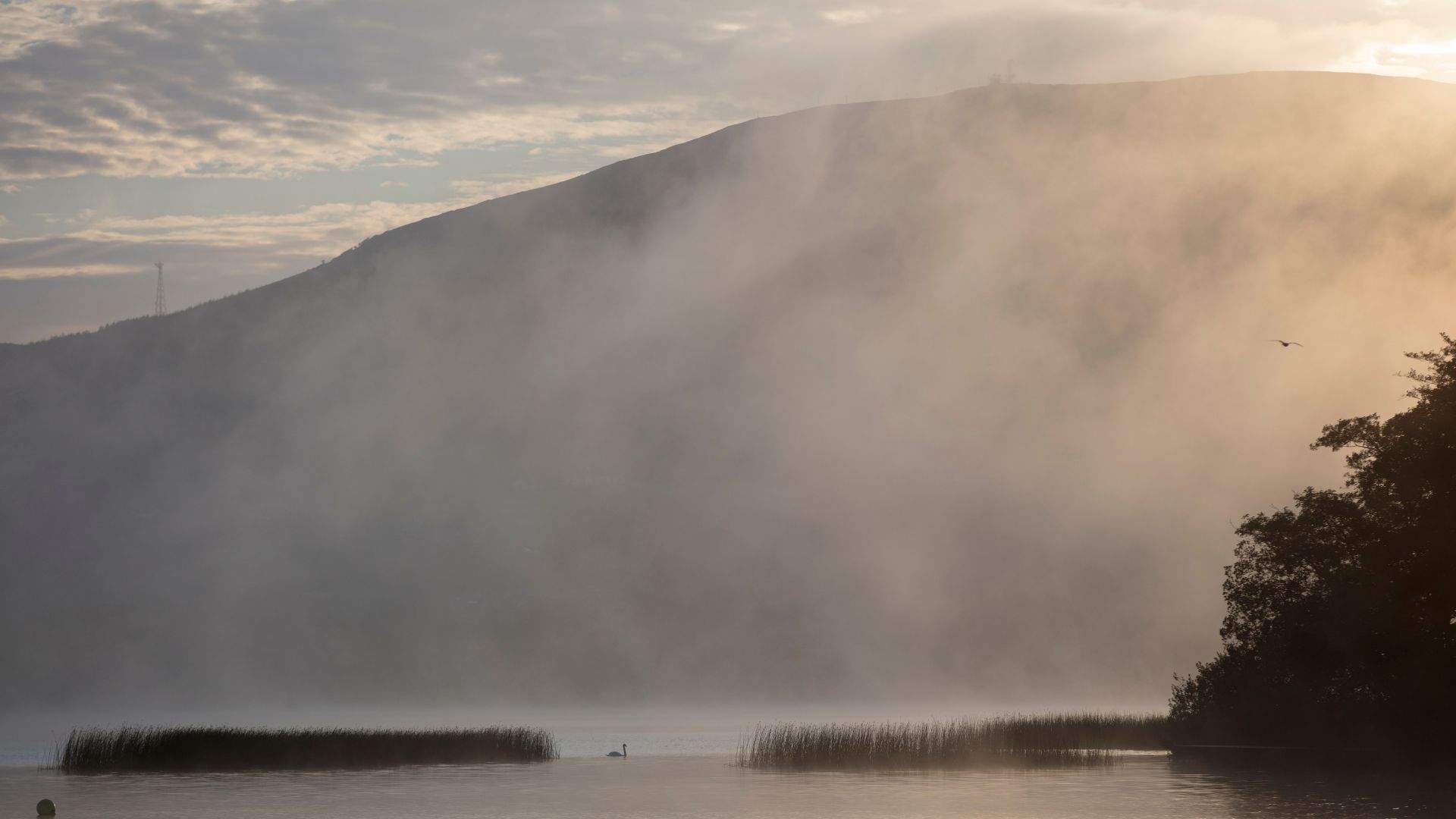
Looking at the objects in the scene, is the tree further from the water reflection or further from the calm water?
the calm water

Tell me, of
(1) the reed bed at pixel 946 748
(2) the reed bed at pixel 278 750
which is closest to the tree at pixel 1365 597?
(1) the reed bed at pixel 946 748

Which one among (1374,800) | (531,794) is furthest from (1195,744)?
(531,794)

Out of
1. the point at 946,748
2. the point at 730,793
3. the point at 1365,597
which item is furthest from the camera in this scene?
the point at 946,748

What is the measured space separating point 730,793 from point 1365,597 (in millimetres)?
20677

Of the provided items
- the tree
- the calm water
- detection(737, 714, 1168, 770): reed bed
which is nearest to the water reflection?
the calm water

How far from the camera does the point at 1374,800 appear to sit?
143ft

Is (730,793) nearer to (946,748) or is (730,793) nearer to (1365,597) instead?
(946,748)

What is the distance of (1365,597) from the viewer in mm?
49281

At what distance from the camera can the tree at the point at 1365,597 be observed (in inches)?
1892

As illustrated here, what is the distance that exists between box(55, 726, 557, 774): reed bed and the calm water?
1763 mm

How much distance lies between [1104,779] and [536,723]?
260ft

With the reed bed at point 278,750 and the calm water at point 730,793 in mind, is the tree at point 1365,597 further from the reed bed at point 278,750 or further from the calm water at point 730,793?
the reed bed at point 278,750

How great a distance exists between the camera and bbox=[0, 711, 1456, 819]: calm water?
43.4 metres

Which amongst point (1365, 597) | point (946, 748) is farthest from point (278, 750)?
point (1365, 597)
